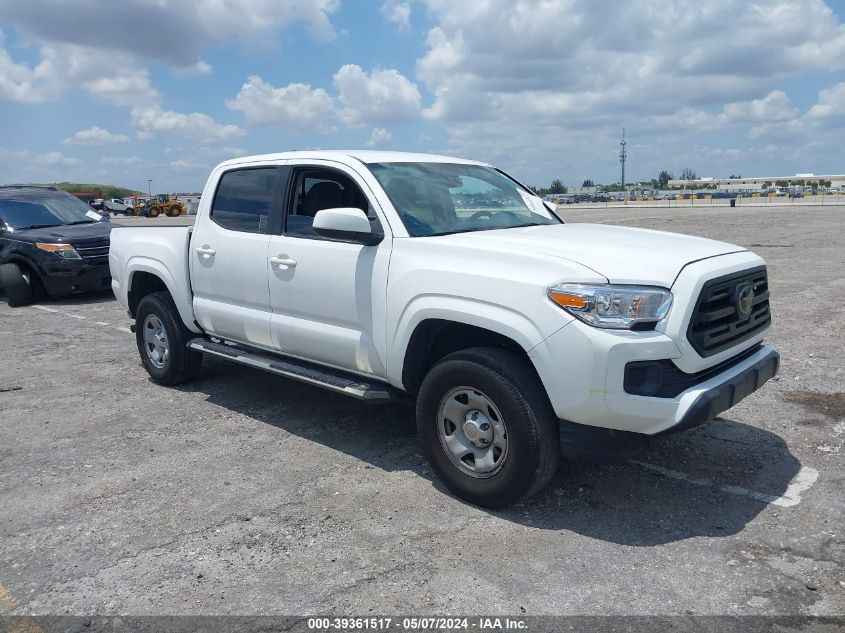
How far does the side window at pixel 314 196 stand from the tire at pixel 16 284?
840 cm

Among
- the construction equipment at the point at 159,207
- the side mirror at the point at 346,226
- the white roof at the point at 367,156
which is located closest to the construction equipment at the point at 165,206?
the construction equipment at the point at 159,207

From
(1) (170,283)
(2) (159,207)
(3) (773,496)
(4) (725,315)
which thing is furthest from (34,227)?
(2) (159,207)

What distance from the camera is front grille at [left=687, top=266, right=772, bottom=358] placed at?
3.58 metres

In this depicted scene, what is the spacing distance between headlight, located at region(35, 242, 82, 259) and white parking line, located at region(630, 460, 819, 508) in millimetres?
10081

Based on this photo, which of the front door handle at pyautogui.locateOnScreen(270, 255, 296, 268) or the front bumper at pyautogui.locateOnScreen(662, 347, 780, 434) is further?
the front door handle at pyautogui.locateOnScreen(270, 255, 296, 268)

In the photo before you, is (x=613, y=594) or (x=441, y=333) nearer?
(x=613, y=594)

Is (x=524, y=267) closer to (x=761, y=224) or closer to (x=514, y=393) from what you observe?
(x=514, y=393)

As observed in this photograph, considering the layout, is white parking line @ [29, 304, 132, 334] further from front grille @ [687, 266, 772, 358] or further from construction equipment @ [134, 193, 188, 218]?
construction equipment @ [134, 193, 188, 218]

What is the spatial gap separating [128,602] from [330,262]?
7.60 feet

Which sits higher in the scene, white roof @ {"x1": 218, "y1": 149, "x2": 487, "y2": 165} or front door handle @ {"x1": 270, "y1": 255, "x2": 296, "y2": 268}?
white roof @ {"x1": 218, "y1": 149, "x2": 487, "y2": 165}

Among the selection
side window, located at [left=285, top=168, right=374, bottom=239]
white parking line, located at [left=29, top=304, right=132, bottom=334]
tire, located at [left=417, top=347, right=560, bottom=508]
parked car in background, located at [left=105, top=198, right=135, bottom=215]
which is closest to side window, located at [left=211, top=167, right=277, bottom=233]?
side window, located at [left=285, top=168, right=374, bottom=239]

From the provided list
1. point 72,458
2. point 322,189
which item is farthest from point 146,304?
point 322,189

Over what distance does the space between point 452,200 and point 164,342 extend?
3230 mm

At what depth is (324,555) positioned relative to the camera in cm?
352
